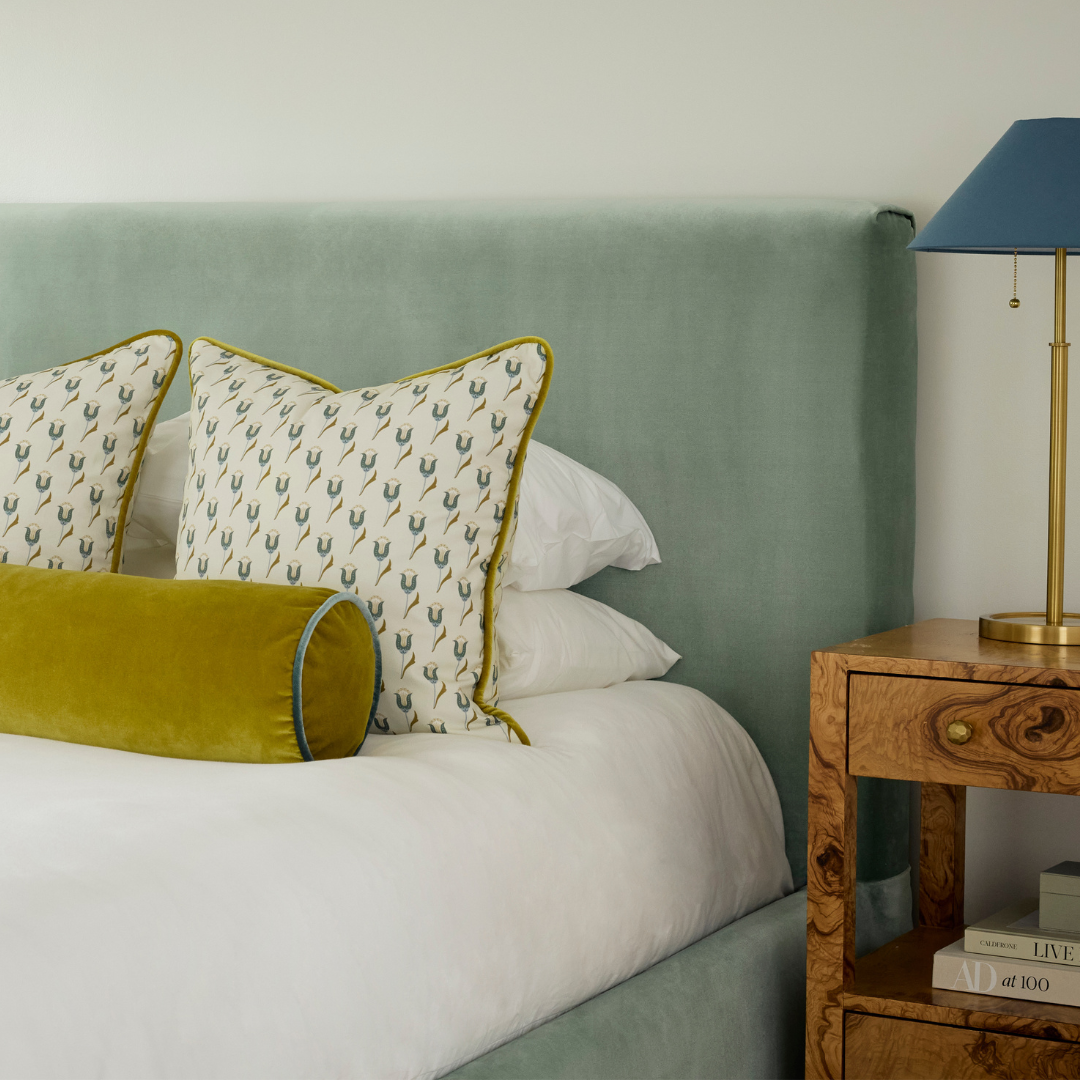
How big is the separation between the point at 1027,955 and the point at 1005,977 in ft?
0.11

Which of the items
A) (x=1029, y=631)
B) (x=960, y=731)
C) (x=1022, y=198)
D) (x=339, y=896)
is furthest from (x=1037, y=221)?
(x=339, y=896)

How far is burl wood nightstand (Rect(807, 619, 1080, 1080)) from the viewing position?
3.76 ft

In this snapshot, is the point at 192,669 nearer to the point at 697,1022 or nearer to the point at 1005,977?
the point at 697,1022

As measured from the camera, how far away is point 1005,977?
1245mm

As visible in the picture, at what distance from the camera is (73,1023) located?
738mm

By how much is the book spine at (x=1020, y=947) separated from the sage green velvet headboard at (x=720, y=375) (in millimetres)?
329

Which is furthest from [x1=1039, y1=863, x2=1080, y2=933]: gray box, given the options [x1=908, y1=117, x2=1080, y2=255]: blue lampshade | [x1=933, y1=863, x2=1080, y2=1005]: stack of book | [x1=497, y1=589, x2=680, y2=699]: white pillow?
[x1=908, y1=117, x2=1080, y2=255]: blue lampshade

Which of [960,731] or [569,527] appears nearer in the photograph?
[960,731]

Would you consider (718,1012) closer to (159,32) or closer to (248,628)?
(248,628)

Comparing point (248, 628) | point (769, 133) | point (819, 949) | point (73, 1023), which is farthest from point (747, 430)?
point (73, 1023)

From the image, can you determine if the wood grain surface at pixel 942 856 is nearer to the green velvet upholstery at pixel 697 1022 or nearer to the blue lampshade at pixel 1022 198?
the green velvet upholstery at pixel 697 1022

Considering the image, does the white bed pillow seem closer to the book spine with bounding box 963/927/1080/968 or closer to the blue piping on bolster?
the blue piping on bolster

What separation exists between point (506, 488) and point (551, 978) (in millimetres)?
508

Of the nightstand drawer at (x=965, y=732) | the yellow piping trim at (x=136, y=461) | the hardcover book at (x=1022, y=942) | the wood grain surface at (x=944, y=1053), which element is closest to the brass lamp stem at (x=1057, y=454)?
the nightstand drawer at (x=965, y=732)
